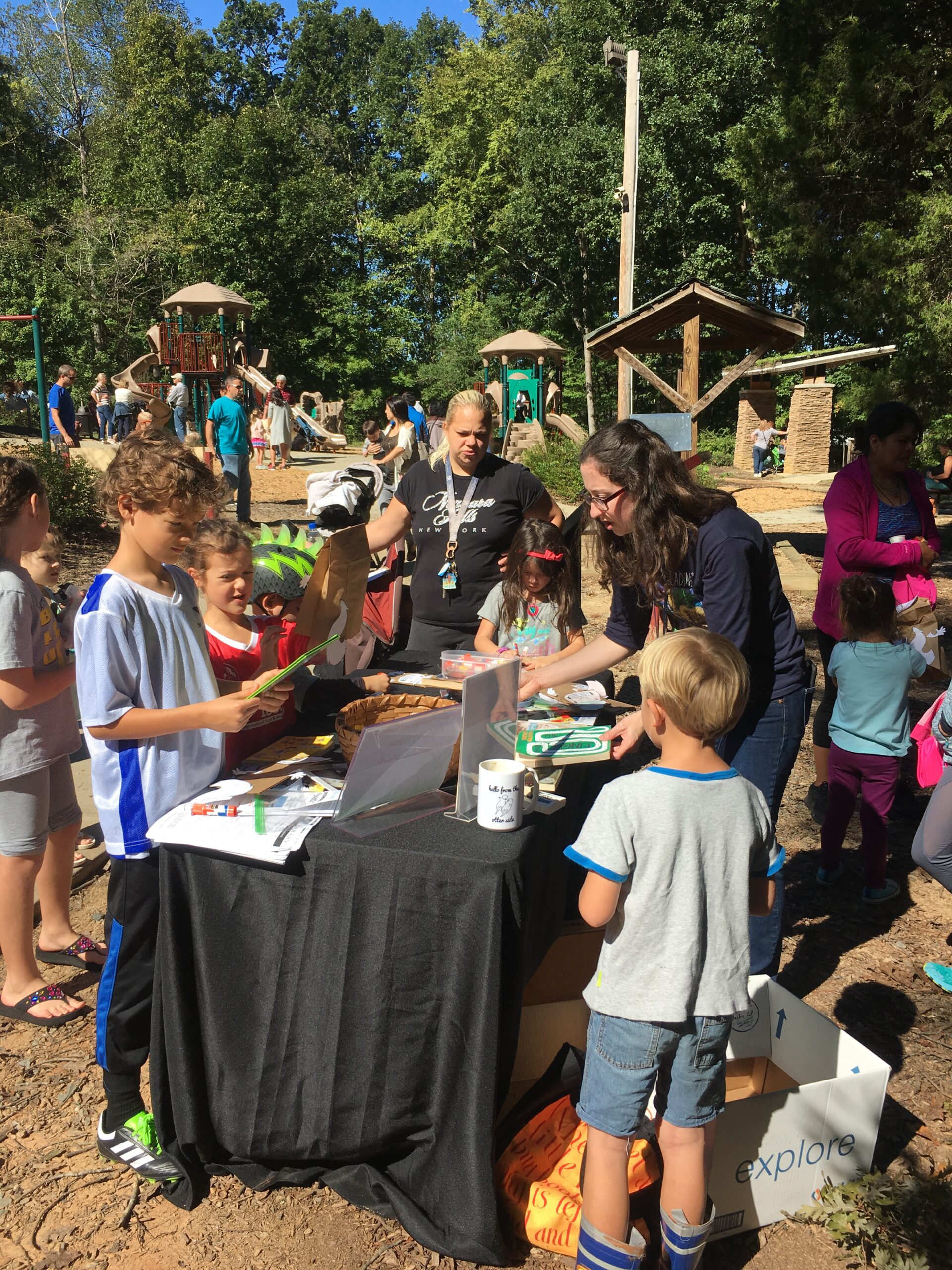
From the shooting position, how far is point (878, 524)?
13.3 feet

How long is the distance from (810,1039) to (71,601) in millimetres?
2866

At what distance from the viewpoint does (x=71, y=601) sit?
3525 mm

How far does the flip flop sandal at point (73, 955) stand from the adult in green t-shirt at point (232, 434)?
25.4 ft

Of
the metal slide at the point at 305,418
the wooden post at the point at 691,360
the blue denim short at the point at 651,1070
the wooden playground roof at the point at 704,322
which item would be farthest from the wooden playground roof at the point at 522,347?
the blue denim short at the point at 651,1070

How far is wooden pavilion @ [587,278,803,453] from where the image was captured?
9.88m

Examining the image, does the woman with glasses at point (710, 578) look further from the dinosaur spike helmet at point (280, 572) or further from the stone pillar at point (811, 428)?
the stone pillar at point (811, 428)

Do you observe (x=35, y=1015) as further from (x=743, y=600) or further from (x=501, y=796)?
(x=743, y=600)

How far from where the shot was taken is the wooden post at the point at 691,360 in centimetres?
1034

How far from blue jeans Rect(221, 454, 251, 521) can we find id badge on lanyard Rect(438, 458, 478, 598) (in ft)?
23.1

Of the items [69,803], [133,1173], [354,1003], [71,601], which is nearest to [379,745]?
[354,1003]

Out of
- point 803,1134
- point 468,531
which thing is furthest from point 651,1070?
point 468,531

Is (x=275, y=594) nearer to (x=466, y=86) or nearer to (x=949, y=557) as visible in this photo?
(x=949, y=557)

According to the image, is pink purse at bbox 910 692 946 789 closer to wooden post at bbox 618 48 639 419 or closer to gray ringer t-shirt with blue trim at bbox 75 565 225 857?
gray ringer t-shirt with blue trim at bbox 75 565 225 857

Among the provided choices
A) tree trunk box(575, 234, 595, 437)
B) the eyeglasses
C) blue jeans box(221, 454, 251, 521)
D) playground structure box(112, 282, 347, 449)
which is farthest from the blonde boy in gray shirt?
tree trunk box(575, 234, 595, 437)
